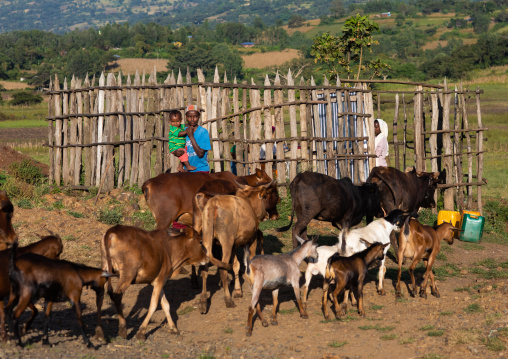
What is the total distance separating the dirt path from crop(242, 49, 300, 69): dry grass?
88.0 metres

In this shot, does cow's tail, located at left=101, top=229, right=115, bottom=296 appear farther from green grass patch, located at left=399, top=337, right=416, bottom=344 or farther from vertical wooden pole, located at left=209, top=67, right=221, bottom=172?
vertical wooden pole, located at left=209, top=67, right=221, bottom=172

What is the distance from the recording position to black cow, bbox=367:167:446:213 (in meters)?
11.9

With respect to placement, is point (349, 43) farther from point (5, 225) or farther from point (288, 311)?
point (5, 225)

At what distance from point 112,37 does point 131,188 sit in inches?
5123

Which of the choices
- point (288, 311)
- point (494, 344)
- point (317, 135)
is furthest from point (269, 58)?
point (494, 344)

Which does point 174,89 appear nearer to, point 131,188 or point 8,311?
point 131,188

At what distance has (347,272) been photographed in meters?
8.19

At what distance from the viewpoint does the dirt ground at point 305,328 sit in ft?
23.1

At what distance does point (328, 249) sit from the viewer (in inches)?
332

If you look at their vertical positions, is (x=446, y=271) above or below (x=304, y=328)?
above

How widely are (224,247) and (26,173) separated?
911 centimetres

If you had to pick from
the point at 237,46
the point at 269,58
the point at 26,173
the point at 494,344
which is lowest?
the point at 494,344

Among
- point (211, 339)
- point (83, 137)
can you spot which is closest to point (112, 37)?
point (83, 137)

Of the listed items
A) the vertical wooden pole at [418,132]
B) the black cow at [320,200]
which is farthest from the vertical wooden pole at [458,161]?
the black cow at [320,200]
